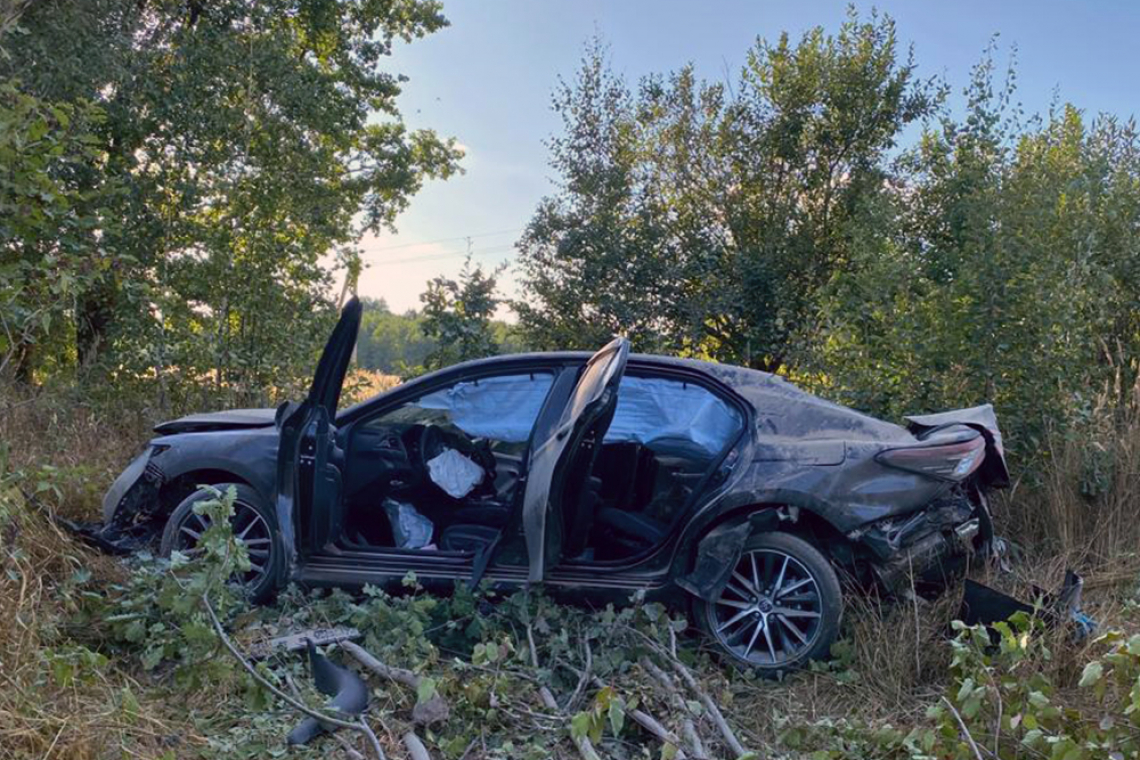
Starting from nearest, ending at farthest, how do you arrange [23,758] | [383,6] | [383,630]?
[23,758]
[383,630]
[383,6]

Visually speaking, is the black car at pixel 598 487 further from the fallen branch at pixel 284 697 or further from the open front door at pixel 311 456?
the fallen branch at pixel 284 697

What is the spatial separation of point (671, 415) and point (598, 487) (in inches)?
21.4

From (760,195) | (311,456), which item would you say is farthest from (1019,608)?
(760,195)

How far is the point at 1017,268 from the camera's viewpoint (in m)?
6.48

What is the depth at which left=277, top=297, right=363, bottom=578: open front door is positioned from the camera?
14.6 feet

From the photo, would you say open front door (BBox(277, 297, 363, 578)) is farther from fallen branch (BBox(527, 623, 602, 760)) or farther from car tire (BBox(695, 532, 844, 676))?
car tire (BBox(695, 532, 844, 676))

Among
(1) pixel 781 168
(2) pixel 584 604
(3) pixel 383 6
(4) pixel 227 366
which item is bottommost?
(2) pixel 584 604

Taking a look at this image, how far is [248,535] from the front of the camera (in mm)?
4664

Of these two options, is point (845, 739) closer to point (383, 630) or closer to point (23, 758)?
point (383, 630)

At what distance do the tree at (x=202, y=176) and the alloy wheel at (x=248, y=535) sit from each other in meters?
4.82

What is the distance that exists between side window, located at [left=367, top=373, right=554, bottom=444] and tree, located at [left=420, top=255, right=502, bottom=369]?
490 centimetres

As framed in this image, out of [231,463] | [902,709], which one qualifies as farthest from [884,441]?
[231,463]

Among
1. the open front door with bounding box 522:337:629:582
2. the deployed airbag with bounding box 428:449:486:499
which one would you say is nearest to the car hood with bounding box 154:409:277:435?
the deployed airbag with bounding box 428:449:486:499

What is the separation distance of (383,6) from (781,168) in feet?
26.1
